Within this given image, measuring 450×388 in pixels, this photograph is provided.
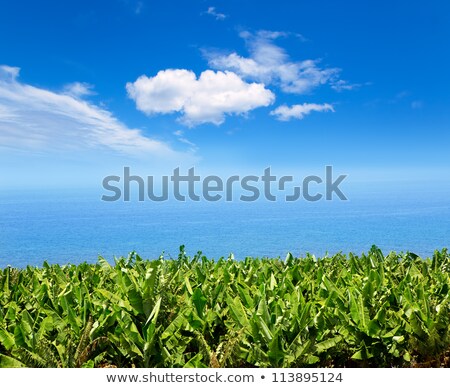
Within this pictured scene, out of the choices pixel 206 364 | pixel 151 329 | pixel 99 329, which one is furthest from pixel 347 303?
pixel 99 329

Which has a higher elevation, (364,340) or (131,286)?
(131,286)

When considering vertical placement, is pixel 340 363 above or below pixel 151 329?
below

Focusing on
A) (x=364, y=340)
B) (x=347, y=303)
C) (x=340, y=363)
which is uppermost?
(x=347, y=303)

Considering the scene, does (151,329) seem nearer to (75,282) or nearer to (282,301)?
(282,301)

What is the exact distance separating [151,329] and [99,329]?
0.40 meters

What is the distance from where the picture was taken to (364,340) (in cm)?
305

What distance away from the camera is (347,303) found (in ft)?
10.7
